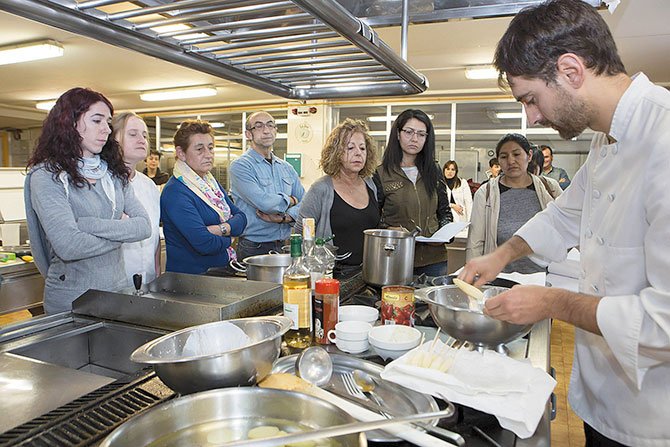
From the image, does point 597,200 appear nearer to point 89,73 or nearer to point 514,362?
point 514,362

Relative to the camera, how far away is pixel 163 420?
2.59ft

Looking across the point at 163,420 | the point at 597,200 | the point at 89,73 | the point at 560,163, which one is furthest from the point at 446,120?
the point at 163,420

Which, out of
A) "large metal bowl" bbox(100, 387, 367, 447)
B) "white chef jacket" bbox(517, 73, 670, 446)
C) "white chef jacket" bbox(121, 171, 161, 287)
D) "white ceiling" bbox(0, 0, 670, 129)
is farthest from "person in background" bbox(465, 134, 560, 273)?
"large metal bowl" bbox(100, 387, 367, 447)

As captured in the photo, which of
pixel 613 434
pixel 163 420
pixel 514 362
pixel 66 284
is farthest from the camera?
pixel 66 284

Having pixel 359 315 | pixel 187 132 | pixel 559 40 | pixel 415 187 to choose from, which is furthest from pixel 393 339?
pixel 187 132

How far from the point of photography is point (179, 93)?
7.10 meters

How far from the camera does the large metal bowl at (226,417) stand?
771 millimetres

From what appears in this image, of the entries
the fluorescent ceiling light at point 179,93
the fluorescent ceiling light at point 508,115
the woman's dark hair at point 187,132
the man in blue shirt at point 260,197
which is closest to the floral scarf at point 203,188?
the woman's dark hair at point 187,132

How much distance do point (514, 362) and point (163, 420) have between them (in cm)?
74

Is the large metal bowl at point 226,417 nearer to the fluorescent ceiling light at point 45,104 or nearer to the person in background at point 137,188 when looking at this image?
the person in background at point 137,188

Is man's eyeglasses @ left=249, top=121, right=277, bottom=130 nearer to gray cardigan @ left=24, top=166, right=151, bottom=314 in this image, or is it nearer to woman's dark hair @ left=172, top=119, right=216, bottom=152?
woman's dark hair @ left=172, top=119, right=216, bottom=152

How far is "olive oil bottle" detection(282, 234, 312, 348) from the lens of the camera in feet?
4.09

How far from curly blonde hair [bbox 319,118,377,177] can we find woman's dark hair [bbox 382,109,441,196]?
0.16 metres

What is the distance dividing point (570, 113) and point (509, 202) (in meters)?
1.93
